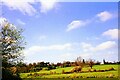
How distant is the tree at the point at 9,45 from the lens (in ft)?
65.1

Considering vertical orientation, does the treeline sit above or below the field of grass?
above

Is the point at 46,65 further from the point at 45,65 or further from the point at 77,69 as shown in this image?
the point at 77,69

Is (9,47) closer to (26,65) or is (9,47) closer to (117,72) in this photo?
(26,65)

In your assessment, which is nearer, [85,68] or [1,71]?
[1,71]

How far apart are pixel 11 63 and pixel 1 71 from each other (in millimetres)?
2738

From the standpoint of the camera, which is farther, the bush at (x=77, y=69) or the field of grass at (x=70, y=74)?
the bush at (x=77, y=69)

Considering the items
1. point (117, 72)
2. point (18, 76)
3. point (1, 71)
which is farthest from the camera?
point (117, 72)

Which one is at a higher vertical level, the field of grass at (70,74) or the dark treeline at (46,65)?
the dark treeline at (46,65)

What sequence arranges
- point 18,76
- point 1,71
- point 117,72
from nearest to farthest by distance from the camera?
1. point 1,71
2. point 18,76
3. point 117,72

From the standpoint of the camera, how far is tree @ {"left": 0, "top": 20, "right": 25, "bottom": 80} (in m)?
19.8

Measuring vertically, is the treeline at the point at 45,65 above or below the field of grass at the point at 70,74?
above

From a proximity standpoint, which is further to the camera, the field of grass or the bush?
the bush

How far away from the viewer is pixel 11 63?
20.4 metres

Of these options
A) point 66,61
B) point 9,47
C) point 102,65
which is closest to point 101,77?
point 102,65
